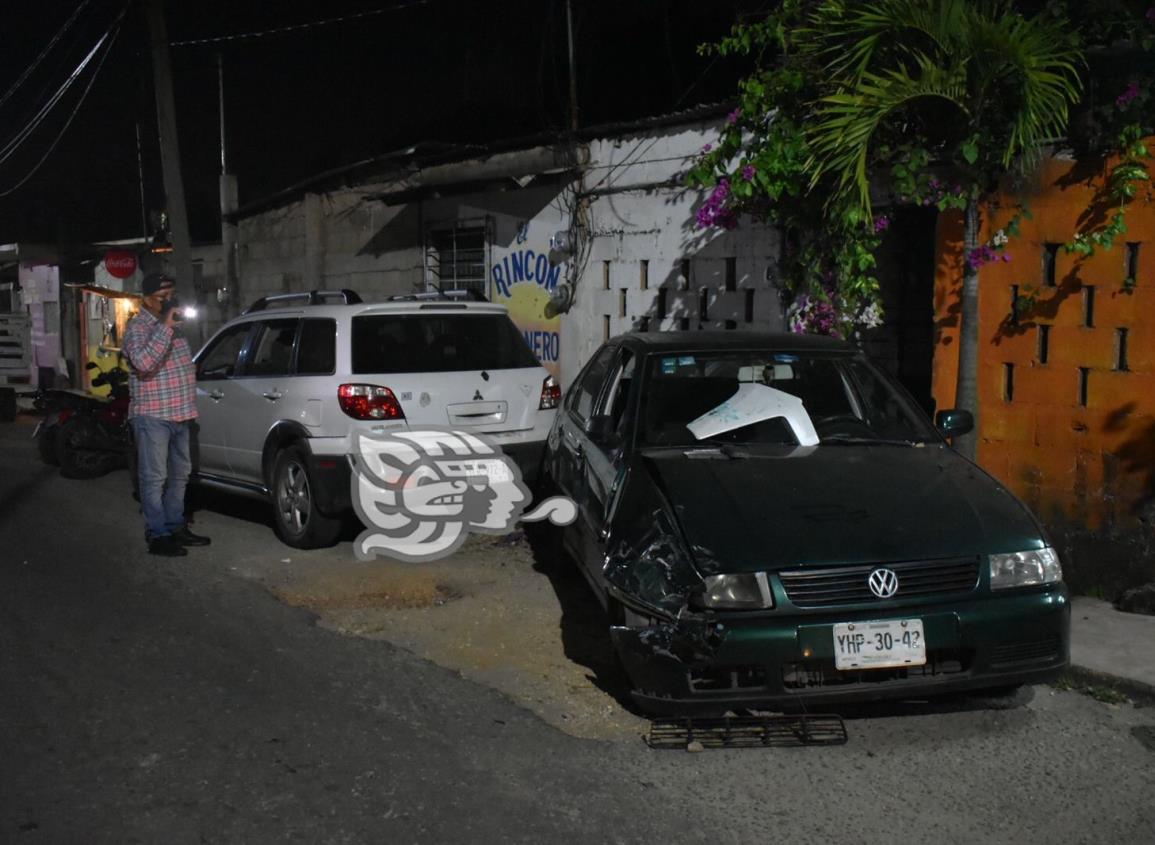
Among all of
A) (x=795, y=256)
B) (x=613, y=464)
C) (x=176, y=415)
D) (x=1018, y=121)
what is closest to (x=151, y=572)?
(x=176, y=415)

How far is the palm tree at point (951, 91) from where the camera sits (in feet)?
21.5

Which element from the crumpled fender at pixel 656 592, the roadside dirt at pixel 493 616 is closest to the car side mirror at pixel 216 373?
the roadside dirt at pixel 493 616

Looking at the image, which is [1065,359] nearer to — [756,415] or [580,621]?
[756,415]

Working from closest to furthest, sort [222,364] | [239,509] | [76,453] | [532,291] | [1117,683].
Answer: [1117,683] → [222,364] → [239,509] → [76,453] → [532,291]

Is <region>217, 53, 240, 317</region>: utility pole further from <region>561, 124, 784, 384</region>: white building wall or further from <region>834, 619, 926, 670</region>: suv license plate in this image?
<region>834, 619, 926, 670</region>: suv license plate

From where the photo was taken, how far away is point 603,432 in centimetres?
580

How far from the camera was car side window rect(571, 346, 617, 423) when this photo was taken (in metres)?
6.51

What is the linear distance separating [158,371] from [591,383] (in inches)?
117

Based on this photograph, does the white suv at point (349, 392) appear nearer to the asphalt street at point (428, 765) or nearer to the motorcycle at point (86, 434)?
the asphalt street at point (428, 765)

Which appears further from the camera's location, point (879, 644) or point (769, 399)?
point (769, 399)

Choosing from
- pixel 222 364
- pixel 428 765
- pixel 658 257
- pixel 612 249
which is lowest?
pixel 428 765

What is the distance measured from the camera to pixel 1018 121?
667cm

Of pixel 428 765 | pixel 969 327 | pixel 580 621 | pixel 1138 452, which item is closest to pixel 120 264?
pixel 580 621

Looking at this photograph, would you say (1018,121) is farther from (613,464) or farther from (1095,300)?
(613,464)
